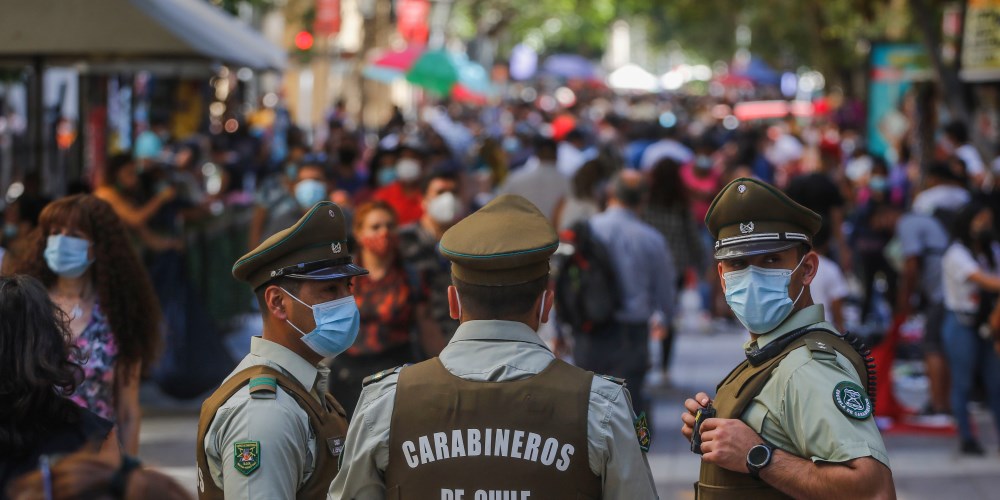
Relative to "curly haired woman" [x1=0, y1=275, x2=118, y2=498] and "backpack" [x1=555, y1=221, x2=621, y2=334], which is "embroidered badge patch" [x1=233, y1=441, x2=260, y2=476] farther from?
"backpack" [x1=555, y1=221, x2=621, y2=334]

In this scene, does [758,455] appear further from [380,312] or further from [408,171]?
[408,171]

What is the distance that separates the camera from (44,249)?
5523 millimetres

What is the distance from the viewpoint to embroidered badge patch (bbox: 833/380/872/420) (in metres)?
3.43

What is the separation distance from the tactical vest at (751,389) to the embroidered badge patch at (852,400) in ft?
0.44

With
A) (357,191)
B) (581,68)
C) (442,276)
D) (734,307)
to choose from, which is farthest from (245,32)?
(581,68)

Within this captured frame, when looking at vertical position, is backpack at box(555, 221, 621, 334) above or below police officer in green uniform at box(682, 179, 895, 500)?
below

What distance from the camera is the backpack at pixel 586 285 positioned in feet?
29.6

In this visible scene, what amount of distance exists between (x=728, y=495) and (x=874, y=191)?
11844 millimetres

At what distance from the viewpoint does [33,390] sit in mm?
3350

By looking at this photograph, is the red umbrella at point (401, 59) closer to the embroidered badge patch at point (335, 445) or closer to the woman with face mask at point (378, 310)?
the woman with face mask at point (378, 310)

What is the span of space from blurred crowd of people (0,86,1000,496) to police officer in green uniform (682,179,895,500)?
1.52 metres

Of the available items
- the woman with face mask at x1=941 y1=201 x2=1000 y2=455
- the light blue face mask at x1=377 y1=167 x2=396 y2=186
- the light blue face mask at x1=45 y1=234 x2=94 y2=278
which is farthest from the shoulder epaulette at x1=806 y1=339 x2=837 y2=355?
the light blue face mask at x1=377 y1=167 x2=396 y2=186

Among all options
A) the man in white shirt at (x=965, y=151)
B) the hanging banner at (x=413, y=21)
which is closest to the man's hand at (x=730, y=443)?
the man in white shirt at (x=965, y=151)

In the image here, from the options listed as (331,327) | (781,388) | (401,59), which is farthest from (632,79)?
(781,388)
